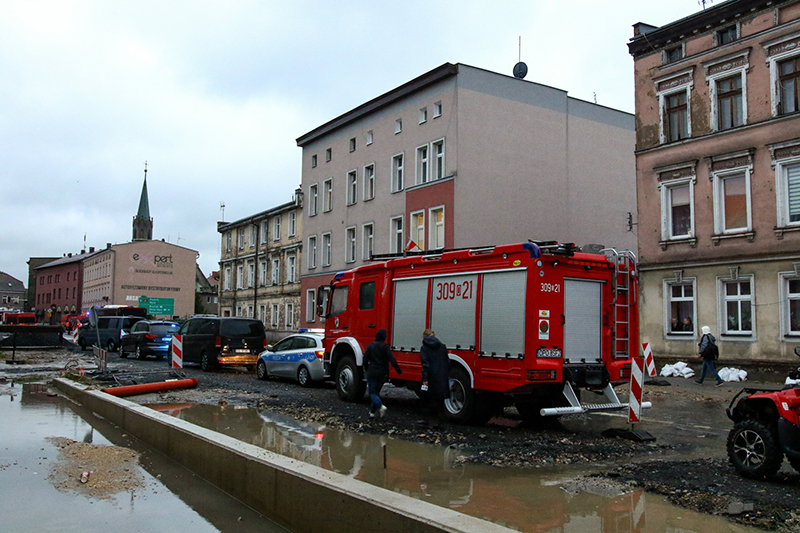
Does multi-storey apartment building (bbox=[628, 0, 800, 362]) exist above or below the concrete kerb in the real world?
above

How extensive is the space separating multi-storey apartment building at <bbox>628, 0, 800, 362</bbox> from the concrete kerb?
17.8m

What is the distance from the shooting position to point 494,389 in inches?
425

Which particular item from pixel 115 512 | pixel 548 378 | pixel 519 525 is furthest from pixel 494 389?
pixel 115 512

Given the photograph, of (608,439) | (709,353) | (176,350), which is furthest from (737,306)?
(176,350)

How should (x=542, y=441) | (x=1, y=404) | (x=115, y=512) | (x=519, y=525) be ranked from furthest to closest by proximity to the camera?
(x=1, y=404) < (x=542, y=441) < (x=115, y=512) < (x=519, y=525)

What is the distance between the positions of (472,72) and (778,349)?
18.3 m

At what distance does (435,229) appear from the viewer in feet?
108

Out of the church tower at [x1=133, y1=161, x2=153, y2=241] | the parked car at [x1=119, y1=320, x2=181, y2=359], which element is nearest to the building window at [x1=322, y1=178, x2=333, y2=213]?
the parked car at [x1=119, y1=320, x2=181, y2=359]

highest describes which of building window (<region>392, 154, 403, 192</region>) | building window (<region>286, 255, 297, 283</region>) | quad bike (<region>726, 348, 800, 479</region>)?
building window (<region>392, 154, 403, 192</region>)

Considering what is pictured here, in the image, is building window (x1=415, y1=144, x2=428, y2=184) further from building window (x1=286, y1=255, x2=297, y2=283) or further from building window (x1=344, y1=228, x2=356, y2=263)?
building window (x1=286, y1=255, x2=297, y2=283)

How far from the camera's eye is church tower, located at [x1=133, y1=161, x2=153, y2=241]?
5010 inches

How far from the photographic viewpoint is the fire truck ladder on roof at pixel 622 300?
37.6ft

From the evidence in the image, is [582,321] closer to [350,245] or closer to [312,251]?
[350,245]

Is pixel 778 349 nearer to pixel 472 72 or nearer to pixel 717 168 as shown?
pixel 717 168
